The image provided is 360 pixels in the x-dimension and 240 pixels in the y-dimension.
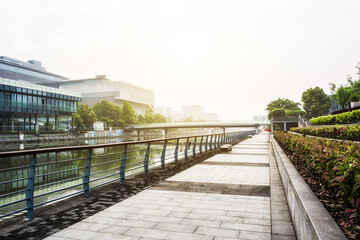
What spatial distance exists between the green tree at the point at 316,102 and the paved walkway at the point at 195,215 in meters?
78.7

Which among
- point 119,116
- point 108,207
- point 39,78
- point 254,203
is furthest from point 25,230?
point 39,78

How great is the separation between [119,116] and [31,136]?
39.9 meters

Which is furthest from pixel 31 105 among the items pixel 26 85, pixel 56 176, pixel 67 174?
pixel 56 176

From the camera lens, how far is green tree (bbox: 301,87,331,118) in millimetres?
76938

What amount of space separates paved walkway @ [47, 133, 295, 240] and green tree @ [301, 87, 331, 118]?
3099 inches

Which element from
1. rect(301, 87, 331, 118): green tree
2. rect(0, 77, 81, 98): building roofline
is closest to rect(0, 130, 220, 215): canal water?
rect(0, 77, 81, 98): building roofline

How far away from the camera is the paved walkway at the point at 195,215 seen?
3.92 m

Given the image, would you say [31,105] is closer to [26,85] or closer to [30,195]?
[26,85]

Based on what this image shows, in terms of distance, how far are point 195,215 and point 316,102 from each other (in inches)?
3261

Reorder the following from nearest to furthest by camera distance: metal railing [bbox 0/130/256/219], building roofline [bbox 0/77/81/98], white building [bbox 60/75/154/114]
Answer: metal railing [bbox 0/130/256/219] → building roofline [bbox 0/77/81/98] → white building [bbox 60/75/154/114]

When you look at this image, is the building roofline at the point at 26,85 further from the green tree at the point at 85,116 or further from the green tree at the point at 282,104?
the green tree at the point at 282,104

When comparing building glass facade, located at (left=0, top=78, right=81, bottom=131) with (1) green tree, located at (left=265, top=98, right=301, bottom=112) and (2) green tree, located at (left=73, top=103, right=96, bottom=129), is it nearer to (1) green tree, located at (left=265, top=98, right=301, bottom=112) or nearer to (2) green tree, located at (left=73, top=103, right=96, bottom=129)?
(2) green tree, located at (left=73, top=103, right=96, bottom=129)

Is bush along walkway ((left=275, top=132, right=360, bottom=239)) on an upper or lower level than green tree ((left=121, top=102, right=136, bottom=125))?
lower

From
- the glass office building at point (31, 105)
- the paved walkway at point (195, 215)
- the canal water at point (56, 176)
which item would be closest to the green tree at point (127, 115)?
the glass office building at point (31, 105)
